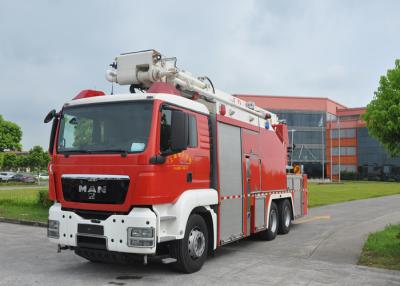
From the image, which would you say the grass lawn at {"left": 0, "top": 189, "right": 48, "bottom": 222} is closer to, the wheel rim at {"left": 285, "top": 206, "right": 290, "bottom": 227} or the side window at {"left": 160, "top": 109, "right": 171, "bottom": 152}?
the wheel rim at {"left": 285, "top": 206, "right": 290, "bottom": 227}

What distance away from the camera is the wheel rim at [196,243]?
24.7 ft

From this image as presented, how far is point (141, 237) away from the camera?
6.68m

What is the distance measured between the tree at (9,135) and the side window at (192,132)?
6910 centimetres

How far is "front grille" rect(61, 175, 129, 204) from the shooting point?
6906mm

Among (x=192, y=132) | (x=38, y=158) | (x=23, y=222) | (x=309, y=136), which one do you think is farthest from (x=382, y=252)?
(x=309, y=136)

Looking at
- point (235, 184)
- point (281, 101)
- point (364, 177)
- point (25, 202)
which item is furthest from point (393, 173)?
point (235, 184)

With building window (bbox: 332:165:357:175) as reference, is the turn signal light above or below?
above

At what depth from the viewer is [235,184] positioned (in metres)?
9.19

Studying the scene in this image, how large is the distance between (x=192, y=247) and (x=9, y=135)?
7020 centimetres

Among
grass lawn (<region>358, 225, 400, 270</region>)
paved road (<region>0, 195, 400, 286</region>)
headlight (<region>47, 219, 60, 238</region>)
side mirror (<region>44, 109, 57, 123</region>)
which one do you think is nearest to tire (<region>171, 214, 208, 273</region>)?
paved road (<region>0, 195, 400, 286</region>)

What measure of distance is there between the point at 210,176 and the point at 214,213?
2.23ft

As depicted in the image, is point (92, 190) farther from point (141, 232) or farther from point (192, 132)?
point (192, 132)

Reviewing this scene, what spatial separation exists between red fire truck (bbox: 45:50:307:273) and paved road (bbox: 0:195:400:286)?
37cm

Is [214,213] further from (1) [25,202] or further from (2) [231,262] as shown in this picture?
(1) [25,202]
